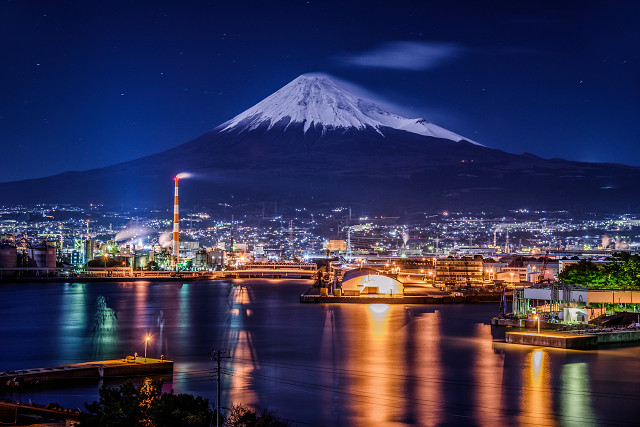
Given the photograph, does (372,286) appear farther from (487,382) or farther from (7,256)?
(7,256)

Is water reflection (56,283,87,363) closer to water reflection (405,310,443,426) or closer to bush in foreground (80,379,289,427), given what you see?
water reflection (405,310,443,426)

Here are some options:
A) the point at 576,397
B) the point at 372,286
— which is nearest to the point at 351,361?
the point at 576,397

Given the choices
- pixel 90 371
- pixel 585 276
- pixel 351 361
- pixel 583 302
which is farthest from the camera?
pixel 585 276

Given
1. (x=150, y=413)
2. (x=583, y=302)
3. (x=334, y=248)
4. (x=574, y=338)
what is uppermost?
(x=334, y=248)

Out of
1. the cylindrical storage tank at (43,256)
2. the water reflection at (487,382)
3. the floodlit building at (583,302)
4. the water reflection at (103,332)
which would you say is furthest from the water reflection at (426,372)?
the cylindrical storage tank at (43,256)

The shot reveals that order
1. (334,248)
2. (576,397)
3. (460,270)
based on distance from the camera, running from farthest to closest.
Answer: (334,248), (460,270), (576,397)

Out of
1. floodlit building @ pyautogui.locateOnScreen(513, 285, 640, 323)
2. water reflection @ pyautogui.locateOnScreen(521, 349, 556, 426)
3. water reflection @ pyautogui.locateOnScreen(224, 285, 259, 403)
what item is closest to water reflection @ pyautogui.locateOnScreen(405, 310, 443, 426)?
water reflection @ pyautogui.locateOnScreen(521, 349, 556, 426)

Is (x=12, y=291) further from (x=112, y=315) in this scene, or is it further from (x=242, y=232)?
(x=242, y=232)

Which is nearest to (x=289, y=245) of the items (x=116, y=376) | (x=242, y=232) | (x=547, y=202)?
(x=242, y=232)
